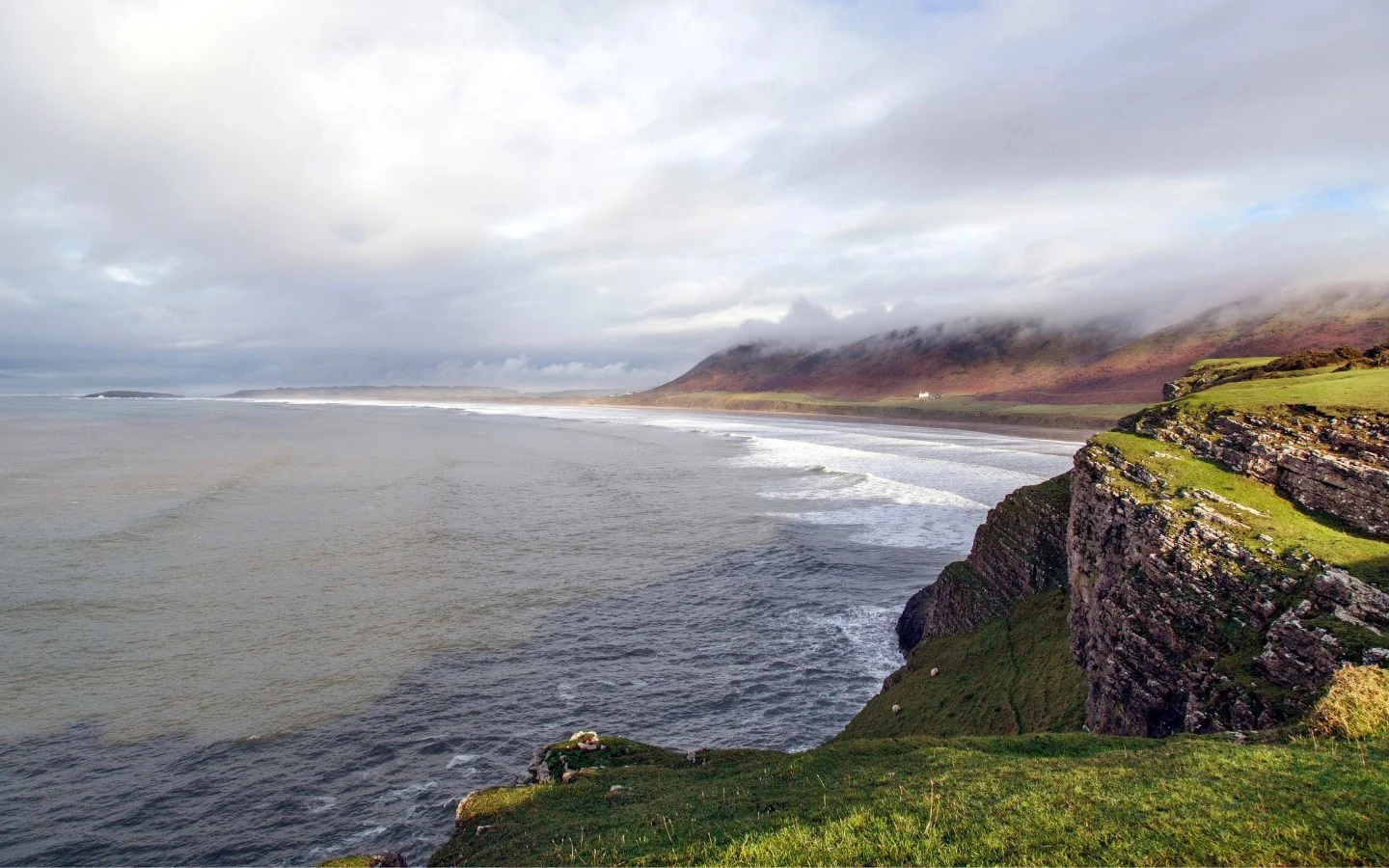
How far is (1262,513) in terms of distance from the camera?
58.4 feet

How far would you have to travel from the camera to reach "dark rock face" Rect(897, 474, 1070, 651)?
26938mm

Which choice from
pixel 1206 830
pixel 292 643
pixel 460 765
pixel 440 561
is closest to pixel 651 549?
pixel 440 561

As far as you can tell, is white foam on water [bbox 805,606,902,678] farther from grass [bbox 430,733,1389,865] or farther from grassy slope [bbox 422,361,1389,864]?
grass [bbox 430,733,1389,865]

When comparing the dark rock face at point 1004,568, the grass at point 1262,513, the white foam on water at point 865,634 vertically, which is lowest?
the white foam on water at point 865,634

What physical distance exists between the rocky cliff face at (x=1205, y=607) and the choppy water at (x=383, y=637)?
9.50 m

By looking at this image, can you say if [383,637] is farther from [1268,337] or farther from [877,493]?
[1268,337]

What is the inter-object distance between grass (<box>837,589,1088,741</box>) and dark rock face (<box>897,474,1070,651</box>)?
2.39 ft

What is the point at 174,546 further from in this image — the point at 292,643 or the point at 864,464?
the point at 864,464

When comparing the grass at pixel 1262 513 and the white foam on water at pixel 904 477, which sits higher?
the grass at pixel 1262 513

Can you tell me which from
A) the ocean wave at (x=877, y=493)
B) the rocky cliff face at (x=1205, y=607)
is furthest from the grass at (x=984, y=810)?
the ocean wave at (x=877, y=493)

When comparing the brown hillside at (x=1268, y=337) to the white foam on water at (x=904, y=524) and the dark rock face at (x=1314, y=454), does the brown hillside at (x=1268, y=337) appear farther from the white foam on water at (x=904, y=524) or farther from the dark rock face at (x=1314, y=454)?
the dark rock face at (x=1314, y=454)

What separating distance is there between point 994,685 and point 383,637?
80.9 feet

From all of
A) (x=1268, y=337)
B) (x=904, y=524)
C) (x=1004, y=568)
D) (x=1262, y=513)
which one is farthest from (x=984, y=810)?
(x=1268, y=337)

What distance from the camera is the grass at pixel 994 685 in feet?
67.5
